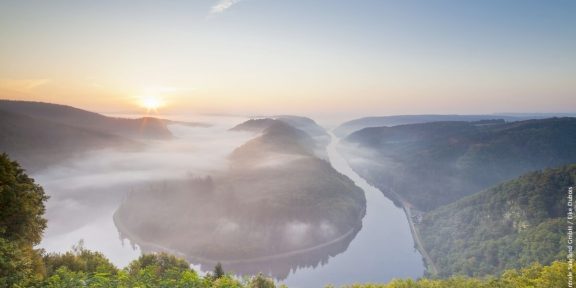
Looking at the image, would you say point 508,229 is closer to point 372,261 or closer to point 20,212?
point 372,261

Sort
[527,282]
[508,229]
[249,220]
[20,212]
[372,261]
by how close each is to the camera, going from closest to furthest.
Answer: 1. [20,212]
2. [527,282]
3. [508,229]
4. [372,261]
5. [249,220]

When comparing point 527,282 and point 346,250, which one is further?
point 346,250

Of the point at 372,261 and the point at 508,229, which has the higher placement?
the point at 508,229

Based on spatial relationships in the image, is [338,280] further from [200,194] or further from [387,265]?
[200,194]

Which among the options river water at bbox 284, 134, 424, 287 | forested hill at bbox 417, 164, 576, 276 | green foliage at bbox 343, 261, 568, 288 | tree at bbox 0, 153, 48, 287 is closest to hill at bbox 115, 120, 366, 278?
river water at bbox 284, 134, 424, 287

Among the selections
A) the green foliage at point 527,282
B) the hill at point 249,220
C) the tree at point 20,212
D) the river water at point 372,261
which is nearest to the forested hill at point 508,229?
the river water at point 372,261

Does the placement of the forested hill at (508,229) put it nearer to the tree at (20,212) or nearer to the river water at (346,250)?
the river water at (346,250)

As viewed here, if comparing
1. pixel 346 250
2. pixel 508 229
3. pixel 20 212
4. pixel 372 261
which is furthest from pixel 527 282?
pixel 346 250

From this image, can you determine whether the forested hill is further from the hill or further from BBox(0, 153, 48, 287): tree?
BBox(0, 153, 48, 287): tree
